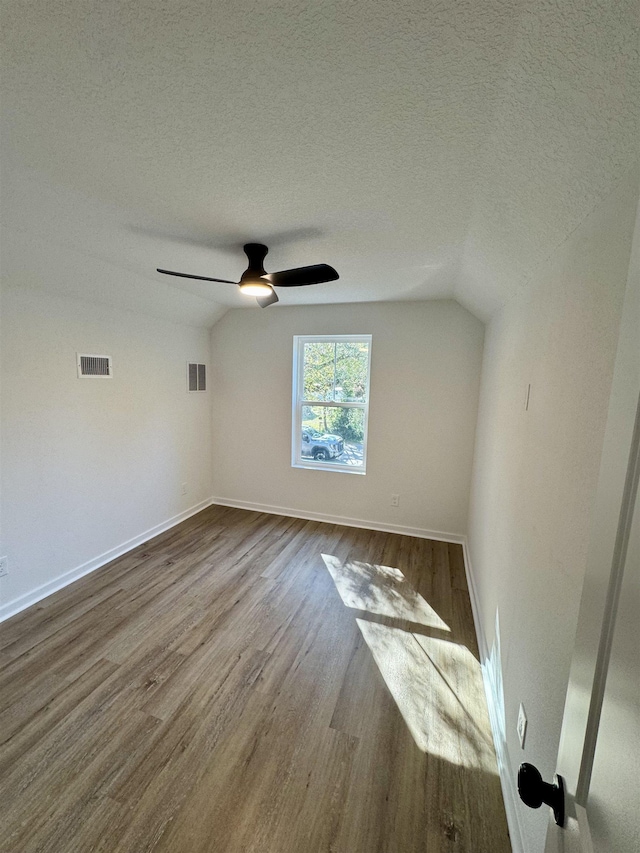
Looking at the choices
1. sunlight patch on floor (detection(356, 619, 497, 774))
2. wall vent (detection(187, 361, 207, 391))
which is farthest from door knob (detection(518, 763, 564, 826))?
wall vent (detection(187, 361, 207, 391))

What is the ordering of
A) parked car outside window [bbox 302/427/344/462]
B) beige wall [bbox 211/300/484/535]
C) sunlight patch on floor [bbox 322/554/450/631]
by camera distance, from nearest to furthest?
1. sunlight patch on floor [bbox 322/554/450/631]
2. beige wall [bbox 211/300/484/535]
3. parked car outside window [bbox 302/427/344/462]

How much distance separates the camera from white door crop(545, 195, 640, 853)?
1.39 ft

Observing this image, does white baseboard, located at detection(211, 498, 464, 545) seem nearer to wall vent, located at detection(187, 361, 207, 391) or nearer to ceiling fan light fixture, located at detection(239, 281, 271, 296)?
wall vent, located at detection(187, 361, 207, 391)

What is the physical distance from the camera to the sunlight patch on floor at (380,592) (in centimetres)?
240

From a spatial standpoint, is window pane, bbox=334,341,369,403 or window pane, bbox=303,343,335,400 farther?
window pane, bbox=303,343,335,400

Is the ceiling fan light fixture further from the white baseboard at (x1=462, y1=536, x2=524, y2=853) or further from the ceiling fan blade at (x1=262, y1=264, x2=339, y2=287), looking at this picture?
the white baseboard at (x1=462, y1=536, x2=524, y2=853)

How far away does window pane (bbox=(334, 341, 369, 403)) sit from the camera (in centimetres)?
365

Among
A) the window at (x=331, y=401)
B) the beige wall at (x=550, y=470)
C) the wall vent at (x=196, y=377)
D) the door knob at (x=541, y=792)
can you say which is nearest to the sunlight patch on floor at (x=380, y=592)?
the beige wall at (x=550, y=470)

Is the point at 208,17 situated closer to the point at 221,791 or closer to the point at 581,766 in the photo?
the point at 581,766

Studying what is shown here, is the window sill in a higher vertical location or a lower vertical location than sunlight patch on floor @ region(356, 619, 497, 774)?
higher

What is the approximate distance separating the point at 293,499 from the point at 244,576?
131 cm

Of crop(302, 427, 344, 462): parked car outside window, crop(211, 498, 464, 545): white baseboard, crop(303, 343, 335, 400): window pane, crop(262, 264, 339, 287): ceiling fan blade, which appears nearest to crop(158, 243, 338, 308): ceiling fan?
crop(262, 264, 339, 287): ceiling fan blade

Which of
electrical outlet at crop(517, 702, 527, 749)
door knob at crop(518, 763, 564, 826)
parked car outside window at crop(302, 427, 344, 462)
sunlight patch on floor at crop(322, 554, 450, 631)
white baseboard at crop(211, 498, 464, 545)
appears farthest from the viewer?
parked car outside window at crop(302, 427, 344, 462)

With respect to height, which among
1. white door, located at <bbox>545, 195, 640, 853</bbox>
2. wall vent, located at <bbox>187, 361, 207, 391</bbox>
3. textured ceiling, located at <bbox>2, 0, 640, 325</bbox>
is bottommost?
white door, located at <bbox>545, 195, 640, 853</bbox>
